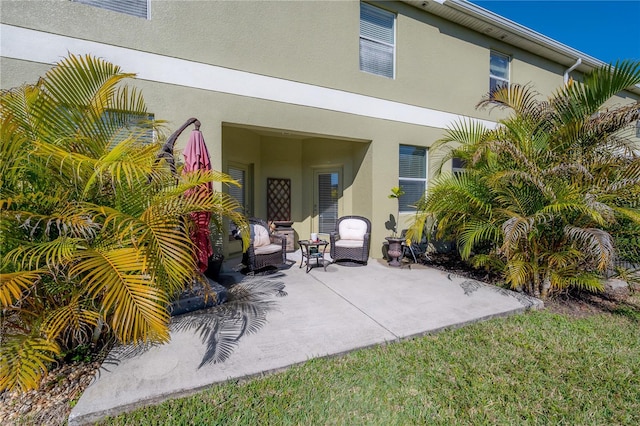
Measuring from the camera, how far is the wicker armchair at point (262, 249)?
5.75m

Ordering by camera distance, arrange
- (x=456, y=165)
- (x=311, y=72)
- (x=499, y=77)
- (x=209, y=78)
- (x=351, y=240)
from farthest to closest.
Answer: (x=499, y=77) < (x=456, y=165) < (x=351, y=240) < (x=311, y=72) < (x=209, y=78)

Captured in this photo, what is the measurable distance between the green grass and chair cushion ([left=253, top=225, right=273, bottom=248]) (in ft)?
12.0

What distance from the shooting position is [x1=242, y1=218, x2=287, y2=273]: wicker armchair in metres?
5.75

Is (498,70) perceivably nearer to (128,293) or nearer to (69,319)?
(128,293)

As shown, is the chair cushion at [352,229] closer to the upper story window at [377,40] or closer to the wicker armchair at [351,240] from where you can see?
the wicker armchair at [351,240]

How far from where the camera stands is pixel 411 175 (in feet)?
25.9

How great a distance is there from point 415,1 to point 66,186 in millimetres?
8319

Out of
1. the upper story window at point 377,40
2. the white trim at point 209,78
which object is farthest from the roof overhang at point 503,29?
the white trim at point 209,78

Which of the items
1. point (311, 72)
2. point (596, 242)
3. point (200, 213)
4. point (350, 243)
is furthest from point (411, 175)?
point (200, 213)

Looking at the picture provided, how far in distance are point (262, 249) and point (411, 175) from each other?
4.69 m

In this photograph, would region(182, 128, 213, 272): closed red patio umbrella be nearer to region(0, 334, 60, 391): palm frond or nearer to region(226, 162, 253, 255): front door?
region(0, 334, 60, 391): palm frond

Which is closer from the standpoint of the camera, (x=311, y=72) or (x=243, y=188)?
(x=311, y=72)

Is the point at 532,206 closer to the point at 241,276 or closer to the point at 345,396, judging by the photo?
the point at 345,396

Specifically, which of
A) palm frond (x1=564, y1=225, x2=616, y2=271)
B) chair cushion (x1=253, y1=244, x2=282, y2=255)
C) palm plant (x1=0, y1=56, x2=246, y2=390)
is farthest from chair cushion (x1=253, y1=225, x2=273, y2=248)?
palm frond (x1=564, y1=225, x2=616, y2=271)
